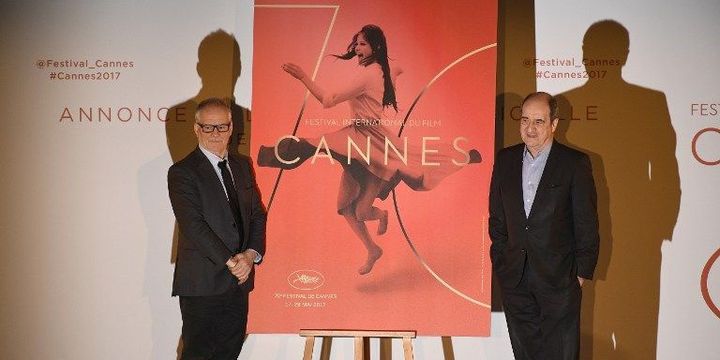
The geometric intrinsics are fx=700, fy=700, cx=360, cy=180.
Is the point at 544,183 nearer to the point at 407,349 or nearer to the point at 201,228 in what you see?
the point at 407,349

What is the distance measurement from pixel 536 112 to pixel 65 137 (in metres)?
2.99

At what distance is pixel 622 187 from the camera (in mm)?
4410

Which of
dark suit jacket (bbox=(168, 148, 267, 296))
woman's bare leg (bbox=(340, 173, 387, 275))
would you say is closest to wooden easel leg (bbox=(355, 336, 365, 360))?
woman's bare leg (bbox=(340, 173, 387, 275))

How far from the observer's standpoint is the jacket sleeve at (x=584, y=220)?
363cm

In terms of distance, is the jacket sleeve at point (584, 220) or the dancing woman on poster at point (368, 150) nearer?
the jacket sleeve at point (584, 220)

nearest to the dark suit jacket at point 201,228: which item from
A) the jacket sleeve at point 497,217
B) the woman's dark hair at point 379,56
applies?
the woman's dark hair at point 379,56

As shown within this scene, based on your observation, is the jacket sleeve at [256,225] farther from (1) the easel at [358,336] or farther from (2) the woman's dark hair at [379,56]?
(2) the woman's dark hair at [379,56]

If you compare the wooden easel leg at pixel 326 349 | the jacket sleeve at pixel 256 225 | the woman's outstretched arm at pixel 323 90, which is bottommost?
the wooden easel leg at pixel 326 349

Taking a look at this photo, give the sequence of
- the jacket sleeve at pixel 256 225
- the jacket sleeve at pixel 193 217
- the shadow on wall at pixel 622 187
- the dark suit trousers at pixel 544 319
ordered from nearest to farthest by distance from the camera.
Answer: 1. the jacket sleeve at pixel 193 217
2. the dark suit trousers at pixel 544 319
3. the jacket sleeve at pixel 256 225
4. the shadow on wall at pixel 622 187

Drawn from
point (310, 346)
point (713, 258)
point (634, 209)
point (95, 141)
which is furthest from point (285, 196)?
point (713, 258)

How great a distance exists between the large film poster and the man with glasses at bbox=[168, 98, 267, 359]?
43cm

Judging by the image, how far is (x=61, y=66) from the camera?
4566 mm

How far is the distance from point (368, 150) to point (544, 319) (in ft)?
4.63

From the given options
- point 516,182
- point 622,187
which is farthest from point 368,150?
point 622,187
